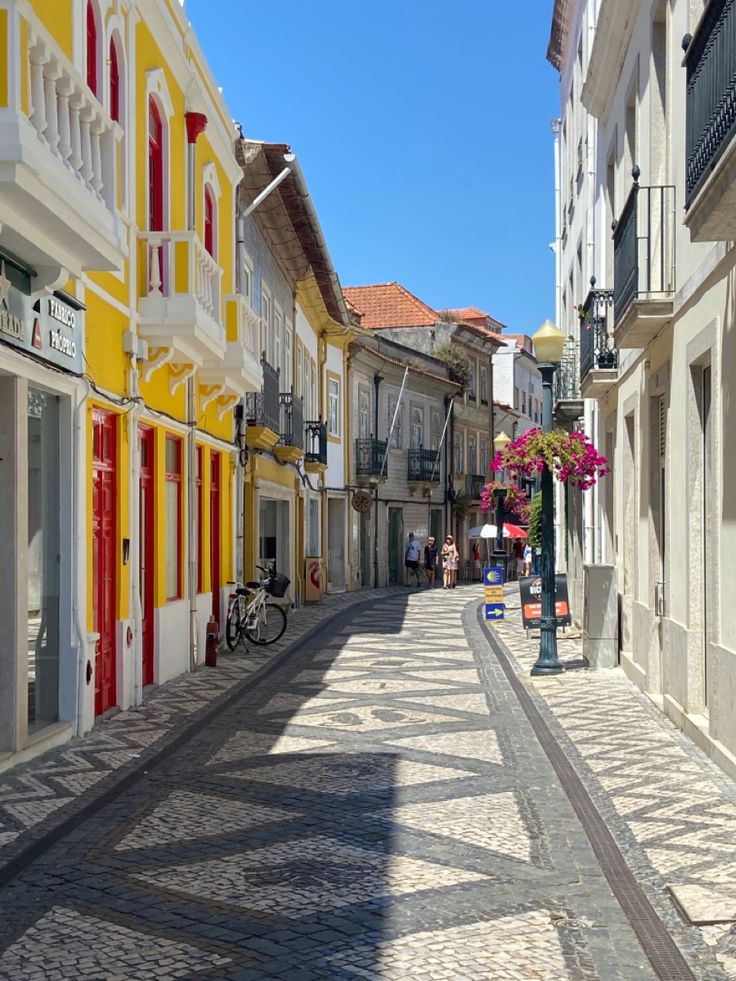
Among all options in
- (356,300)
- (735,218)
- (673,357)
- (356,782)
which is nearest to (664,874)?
(356,782)

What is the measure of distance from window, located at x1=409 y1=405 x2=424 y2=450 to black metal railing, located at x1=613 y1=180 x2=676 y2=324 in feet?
90.5

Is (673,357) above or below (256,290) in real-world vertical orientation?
below

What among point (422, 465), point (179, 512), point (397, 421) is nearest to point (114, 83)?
point (179, 512)

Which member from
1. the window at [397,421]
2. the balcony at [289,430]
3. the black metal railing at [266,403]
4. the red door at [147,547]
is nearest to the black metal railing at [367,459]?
the window at [397,421]

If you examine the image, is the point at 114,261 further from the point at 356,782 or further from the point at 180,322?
the point at 356,782

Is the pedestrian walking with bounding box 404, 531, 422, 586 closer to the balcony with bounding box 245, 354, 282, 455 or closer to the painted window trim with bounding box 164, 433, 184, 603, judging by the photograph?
the balcony with bounding box 245, 354, 282, 455

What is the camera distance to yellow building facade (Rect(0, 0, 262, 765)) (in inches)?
296

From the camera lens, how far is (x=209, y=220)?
15734mm

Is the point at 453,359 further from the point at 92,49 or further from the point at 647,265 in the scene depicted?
the point at 92,49

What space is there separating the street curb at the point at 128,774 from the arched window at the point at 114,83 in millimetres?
5507

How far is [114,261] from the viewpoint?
862 centimetres

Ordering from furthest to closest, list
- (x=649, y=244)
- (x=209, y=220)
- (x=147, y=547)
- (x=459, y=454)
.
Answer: (x=459, y=454) → (x=209, y=220) → (x=147, y=547) → (x=649, y=244)

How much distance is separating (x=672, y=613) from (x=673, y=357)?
7.09ft

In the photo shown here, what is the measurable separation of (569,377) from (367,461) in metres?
14.2
